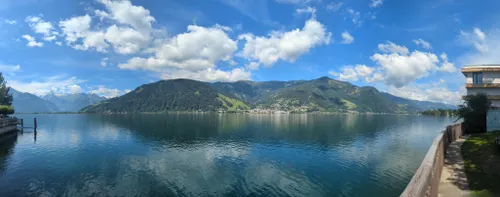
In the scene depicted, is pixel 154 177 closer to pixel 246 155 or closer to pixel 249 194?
→ pixel 249 194

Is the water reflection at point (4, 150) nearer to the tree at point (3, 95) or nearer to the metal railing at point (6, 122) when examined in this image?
the metal railing at point (6, 122)

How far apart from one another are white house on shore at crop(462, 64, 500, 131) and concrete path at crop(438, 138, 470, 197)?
112 ft

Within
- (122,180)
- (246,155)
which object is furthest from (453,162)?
(122,180)

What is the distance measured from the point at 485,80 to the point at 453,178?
49311mm

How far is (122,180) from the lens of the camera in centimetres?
3969

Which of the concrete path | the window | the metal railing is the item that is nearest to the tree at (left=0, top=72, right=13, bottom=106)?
the metal railing

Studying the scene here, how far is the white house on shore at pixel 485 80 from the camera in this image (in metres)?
56.9

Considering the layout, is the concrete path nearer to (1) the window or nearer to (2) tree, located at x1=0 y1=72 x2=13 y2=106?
(1) the window

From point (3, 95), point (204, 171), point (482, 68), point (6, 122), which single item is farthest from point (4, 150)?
point (482, 68)

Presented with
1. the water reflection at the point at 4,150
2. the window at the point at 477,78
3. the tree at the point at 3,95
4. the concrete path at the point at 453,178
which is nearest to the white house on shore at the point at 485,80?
the window at the point at 477,78

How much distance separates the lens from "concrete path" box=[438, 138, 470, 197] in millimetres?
21562

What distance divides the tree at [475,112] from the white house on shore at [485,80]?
4111 mm

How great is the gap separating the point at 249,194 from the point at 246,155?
2690cm

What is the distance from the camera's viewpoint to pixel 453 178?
2508 cm
